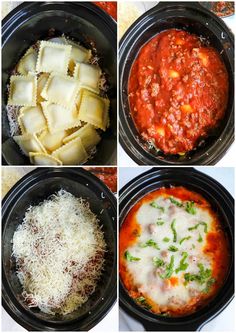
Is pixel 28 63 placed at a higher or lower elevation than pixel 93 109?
higher

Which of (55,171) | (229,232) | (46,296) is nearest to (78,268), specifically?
(46,296)

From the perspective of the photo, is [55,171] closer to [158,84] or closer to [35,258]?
[35,258]

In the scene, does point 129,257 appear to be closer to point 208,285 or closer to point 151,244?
point 151,244

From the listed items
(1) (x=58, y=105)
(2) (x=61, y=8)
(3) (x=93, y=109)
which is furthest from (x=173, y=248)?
(2) (x=61, y=8)

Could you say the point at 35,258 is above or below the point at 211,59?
below

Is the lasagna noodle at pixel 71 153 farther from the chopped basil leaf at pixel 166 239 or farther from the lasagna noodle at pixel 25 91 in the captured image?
the chopped basil leaf at pixel 166 239

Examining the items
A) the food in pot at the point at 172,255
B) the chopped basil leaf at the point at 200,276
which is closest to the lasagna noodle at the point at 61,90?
the food in pot at the point at 172,255

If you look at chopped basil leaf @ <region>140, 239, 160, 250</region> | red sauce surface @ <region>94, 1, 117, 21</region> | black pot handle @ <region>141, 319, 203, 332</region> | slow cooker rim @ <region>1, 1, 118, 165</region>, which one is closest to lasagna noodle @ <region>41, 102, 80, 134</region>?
slow cooker rim @ <region>1, 1, 118, 165</region>
